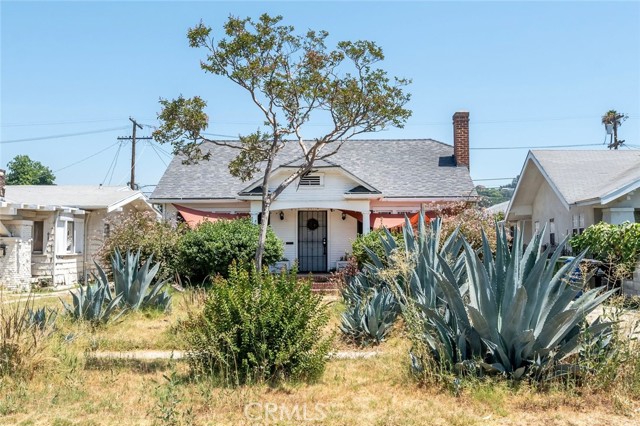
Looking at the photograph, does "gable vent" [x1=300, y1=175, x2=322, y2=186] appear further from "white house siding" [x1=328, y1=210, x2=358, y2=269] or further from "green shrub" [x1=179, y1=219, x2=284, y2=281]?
"green shrub" [x1=179, y1=219, x2=284, y2=281]

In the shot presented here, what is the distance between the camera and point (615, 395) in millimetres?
5473

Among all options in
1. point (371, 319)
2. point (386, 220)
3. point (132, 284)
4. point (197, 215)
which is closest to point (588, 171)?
point (386, 220)

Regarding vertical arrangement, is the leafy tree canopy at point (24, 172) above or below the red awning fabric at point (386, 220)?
above

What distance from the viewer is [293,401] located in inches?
229

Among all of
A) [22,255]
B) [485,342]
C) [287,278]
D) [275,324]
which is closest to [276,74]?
[287,278]

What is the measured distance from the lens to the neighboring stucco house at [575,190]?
15211mm

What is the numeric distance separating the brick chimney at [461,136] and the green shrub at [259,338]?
19.2 m

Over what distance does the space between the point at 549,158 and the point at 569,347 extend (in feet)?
49.6

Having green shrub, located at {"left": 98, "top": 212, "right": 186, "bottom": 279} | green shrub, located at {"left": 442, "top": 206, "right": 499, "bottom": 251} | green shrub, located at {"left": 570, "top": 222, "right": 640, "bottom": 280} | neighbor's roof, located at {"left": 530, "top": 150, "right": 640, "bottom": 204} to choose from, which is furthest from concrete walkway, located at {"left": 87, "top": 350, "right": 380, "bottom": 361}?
green shrub, located at {"left": 98, "top": 212, "right": 186, "bottom": 279}

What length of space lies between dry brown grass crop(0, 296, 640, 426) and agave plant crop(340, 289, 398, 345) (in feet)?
5.17

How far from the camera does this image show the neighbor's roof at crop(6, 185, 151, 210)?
21.6 m

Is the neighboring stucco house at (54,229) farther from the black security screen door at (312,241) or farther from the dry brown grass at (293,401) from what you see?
the dry brown grass at (293,401)

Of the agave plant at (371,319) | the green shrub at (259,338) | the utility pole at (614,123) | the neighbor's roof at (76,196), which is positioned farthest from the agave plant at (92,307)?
the utility pole at (614,123)

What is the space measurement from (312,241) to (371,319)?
46.4 feet
